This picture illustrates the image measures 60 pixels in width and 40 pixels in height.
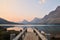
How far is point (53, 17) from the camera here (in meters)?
4.61

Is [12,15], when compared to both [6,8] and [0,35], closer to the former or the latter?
[6,8]

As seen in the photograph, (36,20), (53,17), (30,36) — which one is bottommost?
(30,36)

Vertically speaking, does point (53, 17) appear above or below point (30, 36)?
above

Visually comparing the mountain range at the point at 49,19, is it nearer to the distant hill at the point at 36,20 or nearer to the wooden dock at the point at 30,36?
the distant hill at the point at 36,20

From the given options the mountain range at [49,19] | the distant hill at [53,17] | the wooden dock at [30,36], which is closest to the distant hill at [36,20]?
the mountain range at [49,19]

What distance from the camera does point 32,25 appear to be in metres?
4.36

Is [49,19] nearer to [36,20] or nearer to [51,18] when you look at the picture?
[51,18]

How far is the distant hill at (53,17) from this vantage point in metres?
4.40

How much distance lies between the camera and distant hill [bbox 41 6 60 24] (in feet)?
14.4

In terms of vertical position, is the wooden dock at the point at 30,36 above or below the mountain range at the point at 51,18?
below

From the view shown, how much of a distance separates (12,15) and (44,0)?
114cm

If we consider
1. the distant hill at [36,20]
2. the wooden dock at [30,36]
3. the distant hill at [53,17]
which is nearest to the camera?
the wooden dock at [30,36]

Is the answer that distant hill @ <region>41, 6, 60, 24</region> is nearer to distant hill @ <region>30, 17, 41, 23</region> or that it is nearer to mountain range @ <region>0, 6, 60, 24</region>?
mountain range @ <region>0, 6, 60, 24</region>

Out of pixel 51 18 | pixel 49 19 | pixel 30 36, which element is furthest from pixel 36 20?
→ pixel 30 36
